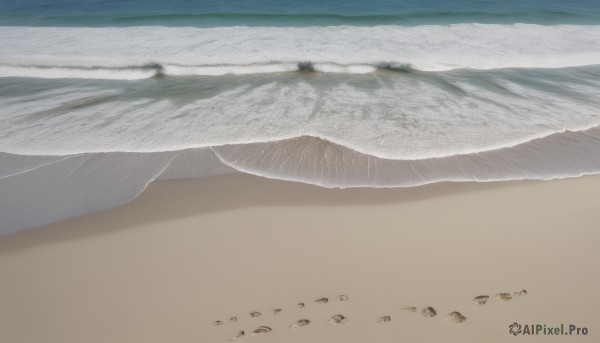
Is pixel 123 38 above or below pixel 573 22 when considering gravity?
below

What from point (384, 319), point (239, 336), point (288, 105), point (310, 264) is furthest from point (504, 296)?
point (288, 105)

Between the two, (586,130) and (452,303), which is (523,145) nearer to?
(586,130)

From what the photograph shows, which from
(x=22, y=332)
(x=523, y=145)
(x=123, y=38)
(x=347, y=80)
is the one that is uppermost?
(x=123, y=38)

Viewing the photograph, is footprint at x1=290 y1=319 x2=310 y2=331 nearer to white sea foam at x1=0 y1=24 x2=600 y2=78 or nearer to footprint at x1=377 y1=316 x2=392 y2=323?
footprint at x1=377 y1=316 x2=392 y2=323

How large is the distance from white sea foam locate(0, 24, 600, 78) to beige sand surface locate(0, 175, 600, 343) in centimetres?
411

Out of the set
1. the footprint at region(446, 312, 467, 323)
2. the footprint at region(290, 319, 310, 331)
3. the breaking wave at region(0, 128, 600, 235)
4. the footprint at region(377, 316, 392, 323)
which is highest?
the breaking wave at region(0, 128, 600, 235)

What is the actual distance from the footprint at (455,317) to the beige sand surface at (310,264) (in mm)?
31

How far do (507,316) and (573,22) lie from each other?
11418 millimetres

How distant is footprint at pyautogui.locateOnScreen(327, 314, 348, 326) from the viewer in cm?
244

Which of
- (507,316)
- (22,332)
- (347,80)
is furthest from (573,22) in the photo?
(22,332)

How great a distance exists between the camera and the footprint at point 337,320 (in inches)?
95.9

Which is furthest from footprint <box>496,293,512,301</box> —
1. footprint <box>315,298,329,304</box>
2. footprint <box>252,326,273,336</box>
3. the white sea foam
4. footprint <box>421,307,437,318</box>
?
the white sea foam

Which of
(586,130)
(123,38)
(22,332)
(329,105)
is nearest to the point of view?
(22,332)

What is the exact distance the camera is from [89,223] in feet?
10.7
